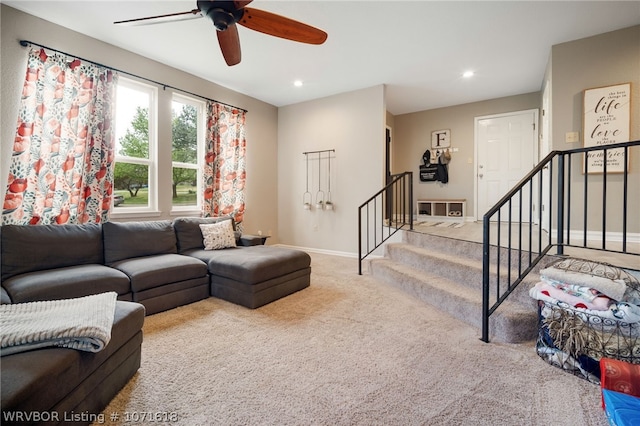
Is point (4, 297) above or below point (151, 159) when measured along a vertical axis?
below

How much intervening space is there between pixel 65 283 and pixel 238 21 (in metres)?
2.31

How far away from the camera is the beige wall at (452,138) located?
554 centimetres

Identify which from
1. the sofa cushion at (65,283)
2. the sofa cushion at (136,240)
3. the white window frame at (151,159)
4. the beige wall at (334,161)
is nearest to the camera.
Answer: the sofa cushion at (65,283)

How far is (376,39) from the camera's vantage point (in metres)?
3.34

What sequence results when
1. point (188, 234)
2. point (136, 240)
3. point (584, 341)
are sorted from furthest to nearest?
point (188, 234), point (136, 240), point (584, 341)

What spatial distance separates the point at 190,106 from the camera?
14.6 feet

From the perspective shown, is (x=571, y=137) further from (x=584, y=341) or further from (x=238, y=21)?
(x=238, y=21)

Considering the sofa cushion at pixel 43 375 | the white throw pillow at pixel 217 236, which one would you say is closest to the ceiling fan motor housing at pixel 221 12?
the sofa cushion at pixel 43 375

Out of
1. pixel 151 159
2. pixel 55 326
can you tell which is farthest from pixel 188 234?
pixel 55 326

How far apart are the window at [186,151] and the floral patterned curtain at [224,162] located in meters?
0.18

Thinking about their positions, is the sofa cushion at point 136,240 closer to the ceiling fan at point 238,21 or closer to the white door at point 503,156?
the ceiling fan at point 238,21

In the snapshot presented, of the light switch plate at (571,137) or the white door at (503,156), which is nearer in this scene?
the light switch plate at (571,137)

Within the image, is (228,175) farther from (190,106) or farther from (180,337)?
(180,337)

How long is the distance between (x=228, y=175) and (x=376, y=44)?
9.61ft
